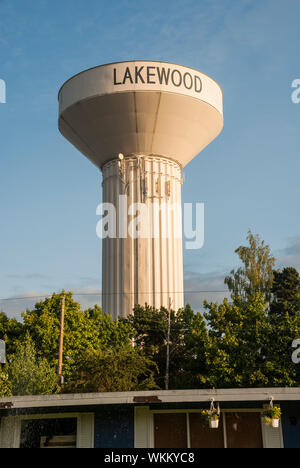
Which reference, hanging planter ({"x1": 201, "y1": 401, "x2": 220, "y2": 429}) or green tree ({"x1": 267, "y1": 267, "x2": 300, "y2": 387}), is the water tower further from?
hanging planter ({"x1": 201, "y1": 401, "x2": 220, "y2": 429})

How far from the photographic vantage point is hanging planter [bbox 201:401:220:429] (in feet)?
50.4

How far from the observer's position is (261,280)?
45.2 meters

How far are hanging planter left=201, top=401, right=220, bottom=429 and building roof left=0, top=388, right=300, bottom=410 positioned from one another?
0.39m

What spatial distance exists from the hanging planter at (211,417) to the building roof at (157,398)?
39 centimetres

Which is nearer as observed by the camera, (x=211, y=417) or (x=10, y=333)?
(x=211, y=417)

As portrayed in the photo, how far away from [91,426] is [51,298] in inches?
763

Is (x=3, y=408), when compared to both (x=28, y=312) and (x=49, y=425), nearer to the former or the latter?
(x=49, y=425)

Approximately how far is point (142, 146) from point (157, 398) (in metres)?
27.3

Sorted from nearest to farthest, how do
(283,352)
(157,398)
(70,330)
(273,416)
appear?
(273,416), (157,398), (283,352), (70,330)

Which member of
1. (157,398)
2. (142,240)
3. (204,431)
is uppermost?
(142,240)

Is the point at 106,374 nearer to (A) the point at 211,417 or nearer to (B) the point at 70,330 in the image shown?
(A) the point at 211,417

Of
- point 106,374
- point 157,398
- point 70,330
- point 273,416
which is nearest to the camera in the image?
point 273,416

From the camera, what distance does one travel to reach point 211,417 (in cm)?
1541

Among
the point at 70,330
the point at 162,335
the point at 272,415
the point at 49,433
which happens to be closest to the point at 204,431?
the point at 272,415
